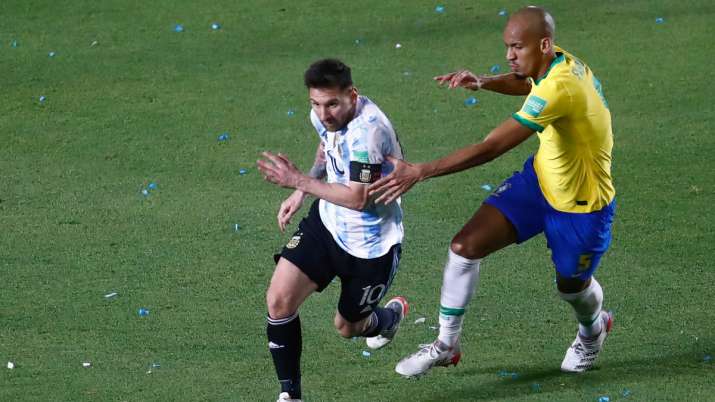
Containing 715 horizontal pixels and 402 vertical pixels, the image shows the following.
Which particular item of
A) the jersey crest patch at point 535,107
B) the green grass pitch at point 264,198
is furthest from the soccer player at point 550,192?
the green grass pitch at point 264,198

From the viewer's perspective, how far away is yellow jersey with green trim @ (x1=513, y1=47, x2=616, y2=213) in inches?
210

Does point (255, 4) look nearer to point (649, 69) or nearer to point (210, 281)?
point (649, 69)

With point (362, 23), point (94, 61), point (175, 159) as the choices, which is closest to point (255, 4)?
point (362, 23)

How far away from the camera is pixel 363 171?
5262mm

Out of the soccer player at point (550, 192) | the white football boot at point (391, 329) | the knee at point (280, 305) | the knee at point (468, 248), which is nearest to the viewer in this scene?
the soccer player at point (550, 192)

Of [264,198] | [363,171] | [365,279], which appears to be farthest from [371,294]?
[264,198]

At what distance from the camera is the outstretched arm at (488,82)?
6.02m

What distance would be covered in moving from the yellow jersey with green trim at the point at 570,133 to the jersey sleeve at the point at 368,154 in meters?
0.63

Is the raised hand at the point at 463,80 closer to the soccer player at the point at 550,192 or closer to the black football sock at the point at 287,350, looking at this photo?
the soccer player at the point at 550,192

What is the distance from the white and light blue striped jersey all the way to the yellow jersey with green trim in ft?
2.08

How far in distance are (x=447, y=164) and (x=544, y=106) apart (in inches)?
21.7

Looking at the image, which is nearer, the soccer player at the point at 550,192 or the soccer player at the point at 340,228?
the soccer player at the point at 340,228

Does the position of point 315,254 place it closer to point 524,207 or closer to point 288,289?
point 288,289

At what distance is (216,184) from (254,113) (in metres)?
1.47
